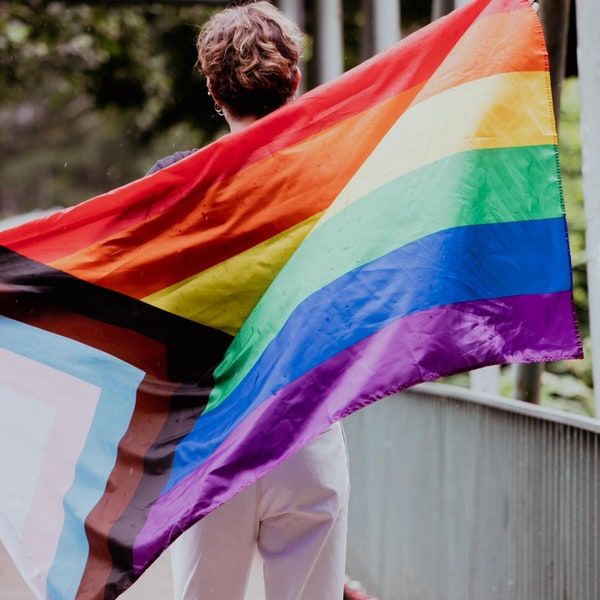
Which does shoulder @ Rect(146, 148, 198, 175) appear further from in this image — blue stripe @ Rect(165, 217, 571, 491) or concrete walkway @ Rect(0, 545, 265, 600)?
concrete walkway @ Rect(0, 545, 265, 600)

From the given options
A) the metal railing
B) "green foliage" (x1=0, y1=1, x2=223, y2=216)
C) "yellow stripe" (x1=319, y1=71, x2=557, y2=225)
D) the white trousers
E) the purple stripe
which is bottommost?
"green foliage" (x1=0, y1=1, x2=223, y2=216)

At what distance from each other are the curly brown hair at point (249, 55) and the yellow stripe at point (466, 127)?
1.08ft

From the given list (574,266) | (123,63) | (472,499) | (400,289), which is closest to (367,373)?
(400,289)

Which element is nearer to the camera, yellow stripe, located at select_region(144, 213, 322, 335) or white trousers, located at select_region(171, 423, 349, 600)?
white trousers, located at select_region(171, 423, 349, 600)

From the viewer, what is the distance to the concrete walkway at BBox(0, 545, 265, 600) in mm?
5812

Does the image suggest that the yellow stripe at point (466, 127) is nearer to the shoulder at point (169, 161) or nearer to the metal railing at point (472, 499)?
the shoulder at point (169, 161)

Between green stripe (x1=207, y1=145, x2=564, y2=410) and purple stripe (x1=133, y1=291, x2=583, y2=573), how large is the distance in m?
0.21

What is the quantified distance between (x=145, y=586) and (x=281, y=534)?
136 inches

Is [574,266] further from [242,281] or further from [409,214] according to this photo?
[242,281]

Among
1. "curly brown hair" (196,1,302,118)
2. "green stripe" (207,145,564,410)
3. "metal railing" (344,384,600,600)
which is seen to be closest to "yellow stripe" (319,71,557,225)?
"green stripe" (207,145,564,410)

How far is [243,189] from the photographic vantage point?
3.07 m

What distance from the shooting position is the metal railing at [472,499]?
3.70 m

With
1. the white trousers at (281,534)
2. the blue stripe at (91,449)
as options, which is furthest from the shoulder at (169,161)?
the white trousers at (281,534)

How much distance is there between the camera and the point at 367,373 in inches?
109
